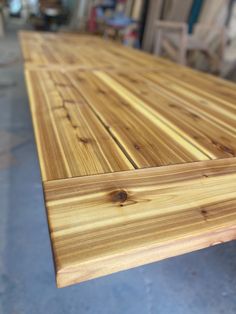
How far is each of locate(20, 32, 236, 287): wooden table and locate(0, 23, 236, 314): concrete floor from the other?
0.48 meters

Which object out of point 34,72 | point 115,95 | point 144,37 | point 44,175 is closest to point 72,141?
point 44,175

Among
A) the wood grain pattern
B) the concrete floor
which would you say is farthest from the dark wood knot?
the concrete floor

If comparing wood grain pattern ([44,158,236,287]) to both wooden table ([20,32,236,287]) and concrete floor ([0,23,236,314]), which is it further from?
concrete floor ([0,23,236,314])

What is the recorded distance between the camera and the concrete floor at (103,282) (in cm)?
70

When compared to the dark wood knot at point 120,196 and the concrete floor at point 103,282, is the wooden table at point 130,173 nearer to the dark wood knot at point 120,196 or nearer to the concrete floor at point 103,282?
the dark wood knot at point 120,196

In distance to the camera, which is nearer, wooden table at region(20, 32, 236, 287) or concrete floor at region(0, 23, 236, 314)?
wooden table at region(20, 32, 236, 287)

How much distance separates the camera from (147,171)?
407mm

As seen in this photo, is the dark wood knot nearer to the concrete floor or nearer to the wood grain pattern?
the wood grain pattern

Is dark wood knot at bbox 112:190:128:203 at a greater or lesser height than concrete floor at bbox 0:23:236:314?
greater

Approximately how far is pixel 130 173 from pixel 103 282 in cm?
50

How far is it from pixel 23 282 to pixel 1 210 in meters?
0.34

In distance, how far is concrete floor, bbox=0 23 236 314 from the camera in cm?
70

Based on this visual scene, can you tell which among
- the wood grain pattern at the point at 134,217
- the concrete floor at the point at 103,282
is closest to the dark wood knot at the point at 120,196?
the wood grain pattern at the point at 134,217

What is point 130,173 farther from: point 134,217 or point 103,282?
point 103,282
